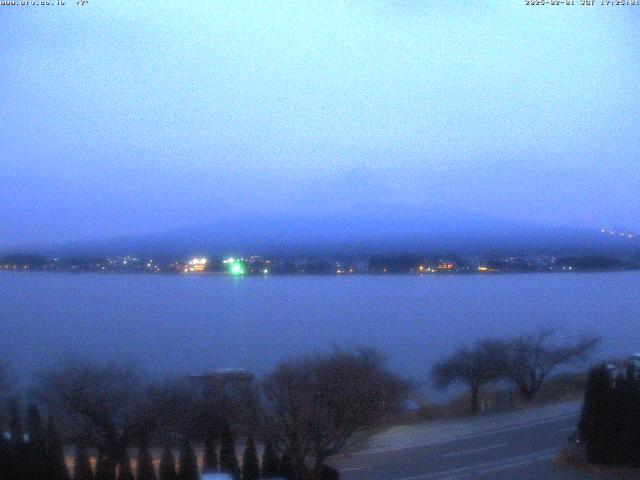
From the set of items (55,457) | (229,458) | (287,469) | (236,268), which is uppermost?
(236,268)

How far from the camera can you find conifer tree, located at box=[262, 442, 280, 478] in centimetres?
561

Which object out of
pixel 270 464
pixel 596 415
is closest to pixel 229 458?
pixel 270 464

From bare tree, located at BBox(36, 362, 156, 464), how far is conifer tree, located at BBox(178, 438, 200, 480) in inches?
23.7

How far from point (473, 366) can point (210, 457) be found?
4822mm

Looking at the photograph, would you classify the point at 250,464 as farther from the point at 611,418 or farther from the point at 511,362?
the point at 511,362

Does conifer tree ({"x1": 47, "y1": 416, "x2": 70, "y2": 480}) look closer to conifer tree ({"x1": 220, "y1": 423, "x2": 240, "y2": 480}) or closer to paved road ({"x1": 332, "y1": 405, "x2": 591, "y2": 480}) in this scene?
conifer tree ({"x1": 220, "y1": 423, "x2": 240, "y2": 480})

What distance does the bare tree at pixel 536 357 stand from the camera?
9297mm

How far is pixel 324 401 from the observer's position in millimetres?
6465

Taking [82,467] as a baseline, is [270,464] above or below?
below

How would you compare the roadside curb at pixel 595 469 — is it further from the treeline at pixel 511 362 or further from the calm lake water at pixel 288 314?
the calm lake water at pixel 288 314

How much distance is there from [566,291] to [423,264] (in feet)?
9.16

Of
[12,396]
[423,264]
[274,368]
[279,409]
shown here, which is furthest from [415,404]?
[12,396]

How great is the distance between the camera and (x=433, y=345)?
10656 millimetres

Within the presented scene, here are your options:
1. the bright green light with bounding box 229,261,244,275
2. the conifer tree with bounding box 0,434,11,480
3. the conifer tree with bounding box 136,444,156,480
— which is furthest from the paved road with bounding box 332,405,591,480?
the bright green light with bounding box 229,261,244,275
